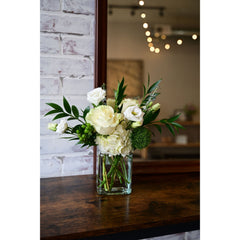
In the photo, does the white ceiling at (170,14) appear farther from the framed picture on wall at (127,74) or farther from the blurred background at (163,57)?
the framed picture on wall at (127,74)

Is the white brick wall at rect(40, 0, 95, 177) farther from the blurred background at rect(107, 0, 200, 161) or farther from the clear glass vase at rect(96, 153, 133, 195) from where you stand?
the clear glass vase at rect(96, 153, 133, 195)

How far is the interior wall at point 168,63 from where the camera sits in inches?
50.8

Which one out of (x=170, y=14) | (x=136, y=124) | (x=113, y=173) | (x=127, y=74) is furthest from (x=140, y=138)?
(x=170, y=14)

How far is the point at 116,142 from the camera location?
94cm

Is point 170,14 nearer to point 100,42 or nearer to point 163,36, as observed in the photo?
point 163,36

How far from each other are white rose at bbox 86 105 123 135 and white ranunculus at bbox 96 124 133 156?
1.1 inches

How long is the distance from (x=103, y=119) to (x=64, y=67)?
1.47 ft

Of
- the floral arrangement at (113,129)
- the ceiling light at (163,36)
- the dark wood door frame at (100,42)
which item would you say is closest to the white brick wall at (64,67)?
the dark wood door frame at (100,42)

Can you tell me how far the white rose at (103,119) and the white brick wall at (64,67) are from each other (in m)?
0.36
